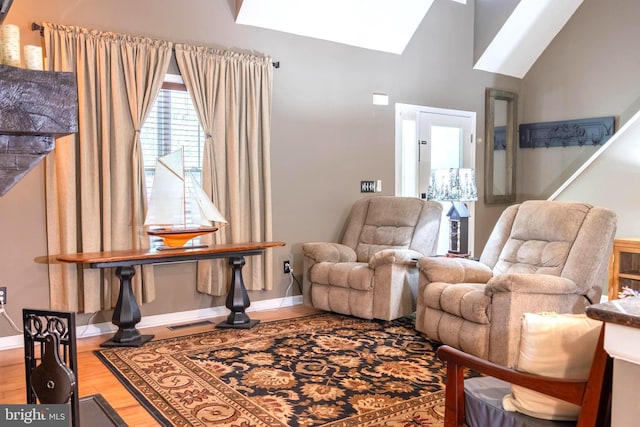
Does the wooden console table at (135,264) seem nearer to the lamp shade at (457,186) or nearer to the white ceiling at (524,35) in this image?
the lamp shade at (457,186)

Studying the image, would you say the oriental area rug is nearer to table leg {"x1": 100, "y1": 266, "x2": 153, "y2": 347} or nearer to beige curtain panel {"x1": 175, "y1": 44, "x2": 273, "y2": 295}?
table leg {"x1": 100, "y1": 266, "x2": 153, "y2": 347}

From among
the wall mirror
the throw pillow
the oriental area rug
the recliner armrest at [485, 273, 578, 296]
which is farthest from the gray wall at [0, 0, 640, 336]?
the throw pillow

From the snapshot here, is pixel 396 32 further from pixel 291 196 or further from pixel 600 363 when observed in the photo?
pixel 600 363

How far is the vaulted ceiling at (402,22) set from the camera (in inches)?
192

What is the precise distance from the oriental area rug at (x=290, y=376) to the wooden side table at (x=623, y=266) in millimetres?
1994

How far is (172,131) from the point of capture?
4.52m

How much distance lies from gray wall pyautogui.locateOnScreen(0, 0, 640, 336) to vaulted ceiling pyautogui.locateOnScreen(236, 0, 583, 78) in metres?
0.10

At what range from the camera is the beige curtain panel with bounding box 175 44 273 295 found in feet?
14.9

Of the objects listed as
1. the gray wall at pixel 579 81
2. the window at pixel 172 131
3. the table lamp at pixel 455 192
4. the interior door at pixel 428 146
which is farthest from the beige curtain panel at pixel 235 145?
the gray wall at pixel 579 81

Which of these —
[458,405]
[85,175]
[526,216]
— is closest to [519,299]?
[526,216]

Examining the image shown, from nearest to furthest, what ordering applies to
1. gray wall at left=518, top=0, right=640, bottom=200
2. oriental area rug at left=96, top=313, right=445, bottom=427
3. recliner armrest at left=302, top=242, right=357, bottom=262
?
oriental area rug at left=96, top=313, right=445, bottom=427 → recliner armrest at left=302, top=242, right=357, bottom=262 → gray wall at left=518, top=0, right=640, bottom=200

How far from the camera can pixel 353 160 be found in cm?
556

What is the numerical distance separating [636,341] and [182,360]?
2.94 meters

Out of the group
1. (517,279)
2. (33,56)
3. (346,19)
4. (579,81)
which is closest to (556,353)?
(517,279)
